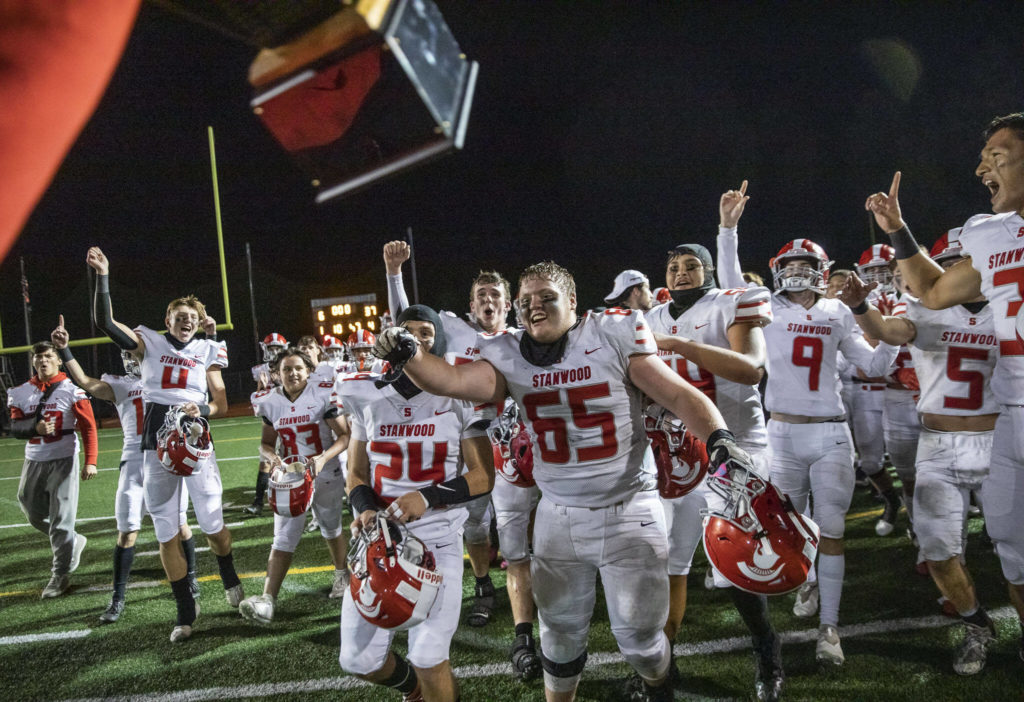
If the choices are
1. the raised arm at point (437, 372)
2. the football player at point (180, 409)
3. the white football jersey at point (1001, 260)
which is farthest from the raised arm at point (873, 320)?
the football player at point (180, 409)

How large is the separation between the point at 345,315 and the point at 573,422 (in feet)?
90.4

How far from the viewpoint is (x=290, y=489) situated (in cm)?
431

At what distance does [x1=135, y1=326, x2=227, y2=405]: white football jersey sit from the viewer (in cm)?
468

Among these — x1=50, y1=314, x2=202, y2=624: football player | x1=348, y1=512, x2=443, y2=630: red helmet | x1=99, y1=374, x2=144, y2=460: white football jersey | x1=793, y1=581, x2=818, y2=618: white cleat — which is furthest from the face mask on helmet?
x1=793, y1=581, x2=818, y2=618: white cleat

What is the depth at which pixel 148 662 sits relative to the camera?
394cm

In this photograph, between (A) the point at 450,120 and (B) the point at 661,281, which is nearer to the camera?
(A) the point at 450,120

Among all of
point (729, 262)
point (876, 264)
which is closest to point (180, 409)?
point (729, 262)

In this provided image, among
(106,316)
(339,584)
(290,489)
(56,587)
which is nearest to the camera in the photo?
(290,489)

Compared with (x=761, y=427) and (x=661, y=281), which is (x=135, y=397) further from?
(x=661, y=281)

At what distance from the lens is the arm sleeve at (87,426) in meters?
6.14

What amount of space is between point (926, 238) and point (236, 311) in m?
35.1

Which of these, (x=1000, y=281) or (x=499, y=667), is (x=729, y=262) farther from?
(x=499, y=667)

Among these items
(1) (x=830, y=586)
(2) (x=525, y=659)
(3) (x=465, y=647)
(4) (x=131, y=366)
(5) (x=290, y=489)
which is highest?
(4) (x=131, y=366)

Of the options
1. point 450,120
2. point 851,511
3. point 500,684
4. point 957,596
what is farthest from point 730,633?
point 450,120
